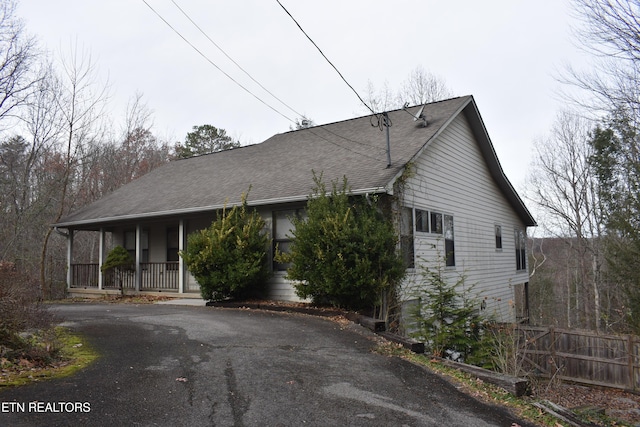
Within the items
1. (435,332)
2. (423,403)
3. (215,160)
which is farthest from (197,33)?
(215,160)

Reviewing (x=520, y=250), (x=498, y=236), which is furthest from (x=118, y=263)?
(x=520, y=250)

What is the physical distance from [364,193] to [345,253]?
4.87 ft

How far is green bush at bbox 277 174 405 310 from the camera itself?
9469mm

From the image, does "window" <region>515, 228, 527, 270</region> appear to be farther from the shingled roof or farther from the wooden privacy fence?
the wooden privacy fence

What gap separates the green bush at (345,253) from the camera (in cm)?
947

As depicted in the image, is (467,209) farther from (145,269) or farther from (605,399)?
(145,269)

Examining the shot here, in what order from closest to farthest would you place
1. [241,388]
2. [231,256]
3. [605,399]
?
[241,388] → [605,399] → [231,256]

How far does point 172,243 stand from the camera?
53.1 feet

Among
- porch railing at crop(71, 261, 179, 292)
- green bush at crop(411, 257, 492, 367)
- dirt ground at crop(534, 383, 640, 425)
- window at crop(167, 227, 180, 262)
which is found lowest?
dirt ground at crop(534, 383, 640, 425)

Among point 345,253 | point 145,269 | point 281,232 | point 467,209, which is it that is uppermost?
point 467,209

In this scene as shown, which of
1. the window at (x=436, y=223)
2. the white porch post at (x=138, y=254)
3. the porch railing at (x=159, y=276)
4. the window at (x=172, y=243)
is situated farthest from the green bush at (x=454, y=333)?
the white porch post at (x=138, y=254)

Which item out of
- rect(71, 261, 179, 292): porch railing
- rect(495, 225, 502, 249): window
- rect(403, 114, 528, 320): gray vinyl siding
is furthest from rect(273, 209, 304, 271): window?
rect(495, 225, 502, 249): window

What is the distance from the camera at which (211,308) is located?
11664 millimetres

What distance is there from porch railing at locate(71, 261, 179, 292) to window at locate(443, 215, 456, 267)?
841cm
